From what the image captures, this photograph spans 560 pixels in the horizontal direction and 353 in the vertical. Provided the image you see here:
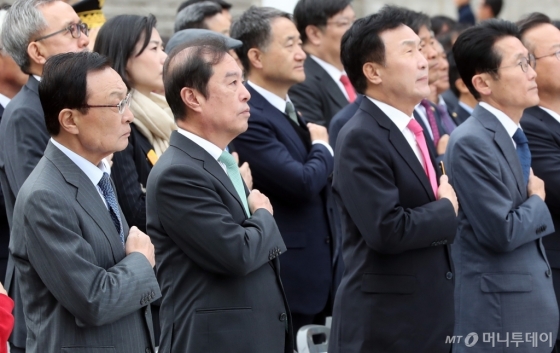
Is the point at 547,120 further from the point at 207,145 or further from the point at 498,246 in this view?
the point at 207,145

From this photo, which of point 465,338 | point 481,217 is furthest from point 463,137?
point 465,338

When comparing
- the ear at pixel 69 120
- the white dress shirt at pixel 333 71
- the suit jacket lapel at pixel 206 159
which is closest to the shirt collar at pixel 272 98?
the white dress shirt at pixel 333 71

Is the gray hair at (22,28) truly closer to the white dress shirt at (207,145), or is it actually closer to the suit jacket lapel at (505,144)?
the white dress shirt at (207,145)

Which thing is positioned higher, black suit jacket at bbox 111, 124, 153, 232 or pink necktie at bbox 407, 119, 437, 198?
pink necktie at bbox 407, 119, 437, 198

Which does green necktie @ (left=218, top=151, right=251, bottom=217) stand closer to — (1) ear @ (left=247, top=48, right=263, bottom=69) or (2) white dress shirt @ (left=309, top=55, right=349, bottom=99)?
(1) ear @ (left=247, top=48, right=263, bottom=69)

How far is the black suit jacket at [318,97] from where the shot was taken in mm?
5879

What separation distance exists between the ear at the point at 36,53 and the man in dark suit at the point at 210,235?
88cm

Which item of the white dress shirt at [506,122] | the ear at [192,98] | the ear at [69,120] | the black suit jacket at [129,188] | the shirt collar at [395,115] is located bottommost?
the black suit jacket at [129,188]

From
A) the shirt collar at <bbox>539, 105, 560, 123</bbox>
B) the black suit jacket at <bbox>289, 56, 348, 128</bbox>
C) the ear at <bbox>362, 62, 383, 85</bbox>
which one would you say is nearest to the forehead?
the ear at <bbox>362, 62, 383, 85</bbox>

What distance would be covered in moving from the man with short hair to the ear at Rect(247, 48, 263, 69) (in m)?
1.11

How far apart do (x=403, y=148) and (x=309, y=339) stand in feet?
4.10

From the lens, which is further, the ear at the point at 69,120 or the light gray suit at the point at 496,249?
the light gray suit at the point at 496,249

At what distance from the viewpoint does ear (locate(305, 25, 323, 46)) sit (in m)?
6.44

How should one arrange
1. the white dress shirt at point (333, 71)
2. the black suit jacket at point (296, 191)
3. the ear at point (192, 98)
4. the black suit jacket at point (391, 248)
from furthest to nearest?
the white dress shirt at point (333, 71) < the black suit jacket at point (296, 191) < the black suit jacket at point (391, 248) < the ear at point (192, 98)
